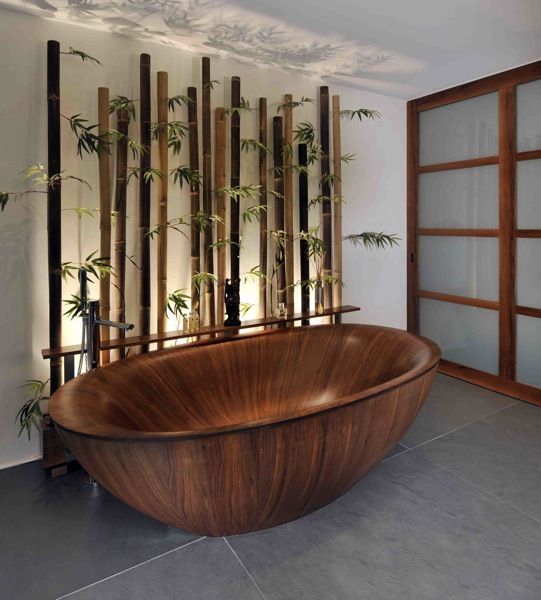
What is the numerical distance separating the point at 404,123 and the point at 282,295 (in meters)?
1.99

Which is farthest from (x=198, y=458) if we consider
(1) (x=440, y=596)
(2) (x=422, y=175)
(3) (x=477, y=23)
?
(2) (x=422, y=175)

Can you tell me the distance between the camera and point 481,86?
3520mm

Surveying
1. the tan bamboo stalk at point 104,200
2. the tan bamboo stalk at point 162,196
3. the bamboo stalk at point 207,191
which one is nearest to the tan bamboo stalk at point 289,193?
the bamboo stalk at point 207,191

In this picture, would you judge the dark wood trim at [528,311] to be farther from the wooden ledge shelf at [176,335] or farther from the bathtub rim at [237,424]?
the bathtub rim at [237,424]

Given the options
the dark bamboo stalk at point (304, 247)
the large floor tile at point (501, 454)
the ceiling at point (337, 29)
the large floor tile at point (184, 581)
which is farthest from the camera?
the dark bamboo stalk at point (304, 247)

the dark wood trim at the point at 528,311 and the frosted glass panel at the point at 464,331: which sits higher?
the dark wood trim at the point at 528,311

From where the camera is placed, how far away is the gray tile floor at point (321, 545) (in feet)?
5.43

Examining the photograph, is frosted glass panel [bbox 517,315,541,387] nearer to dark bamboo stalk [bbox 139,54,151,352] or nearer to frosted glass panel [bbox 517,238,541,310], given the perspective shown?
frosted glass panel [bbox 517,238,541,310]

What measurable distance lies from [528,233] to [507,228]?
0.16m

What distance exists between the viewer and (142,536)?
1.95 meters

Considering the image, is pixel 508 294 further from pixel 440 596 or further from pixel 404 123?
pixel 440 596

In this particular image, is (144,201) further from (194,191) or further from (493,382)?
(493,382)

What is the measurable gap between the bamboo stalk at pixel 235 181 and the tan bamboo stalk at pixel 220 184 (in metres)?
0.07

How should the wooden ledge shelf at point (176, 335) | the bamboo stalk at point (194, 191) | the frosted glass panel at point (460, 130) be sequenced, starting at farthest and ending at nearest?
the frosted glass panel at point (460, 130) < the bamboo stalk at point (194, 191) < the wooden ledge shelf at point (176, 335)
